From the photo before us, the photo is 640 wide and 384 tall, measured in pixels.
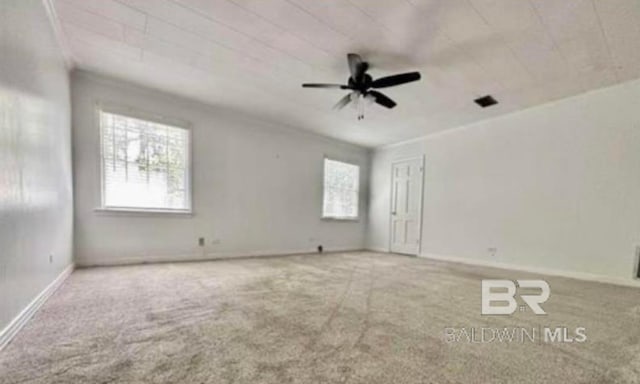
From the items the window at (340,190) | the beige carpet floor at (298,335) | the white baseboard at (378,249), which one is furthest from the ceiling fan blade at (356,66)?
the white baseboard at (378,249)

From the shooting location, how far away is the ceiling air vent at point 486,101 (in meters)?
3.99

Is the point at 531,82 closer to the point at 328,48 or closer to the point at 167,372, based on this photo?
the point at 328,48

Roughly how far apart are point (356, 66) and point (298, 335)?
2.68 metres

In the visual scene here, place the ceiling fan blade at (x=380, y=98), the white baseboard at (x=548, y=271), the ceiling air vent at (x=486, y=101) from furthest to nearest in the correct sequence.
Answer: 1. the ceiling air vent at (x=486, y=101)
2. the white baseboard at (x=548, y=271)
3. the ceiling fan blade at (x=380, y=98)

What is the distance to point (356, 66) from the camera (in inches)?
118

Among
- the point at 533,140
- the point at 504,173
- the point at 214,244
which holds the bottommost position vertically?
the point at 214,244

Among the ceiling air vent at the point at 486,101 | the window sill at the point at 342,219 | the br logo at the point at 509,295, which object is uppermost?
the ceiling air vent at the point at 486,101

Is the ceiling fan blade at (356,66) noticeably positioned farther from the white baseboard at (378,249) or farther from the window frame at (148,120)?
the white baseboard at (378,249)

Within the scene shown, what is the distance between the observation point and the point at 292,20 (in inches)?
98.3

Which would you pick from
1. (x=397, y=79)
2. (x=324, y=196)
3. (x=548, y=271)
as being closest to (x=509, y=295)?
(x=548, y=271)

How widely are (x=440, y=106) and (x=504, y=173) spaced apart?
1.67 m

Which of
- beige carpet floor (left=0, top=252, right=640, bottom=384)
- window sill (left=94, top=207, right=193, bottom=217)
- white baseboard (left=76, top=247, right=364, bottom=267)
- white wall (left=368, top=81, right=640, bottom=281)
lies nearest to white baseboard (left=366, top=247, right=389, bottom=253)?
white wall (left=368, top=81, right=640, bottom=281)

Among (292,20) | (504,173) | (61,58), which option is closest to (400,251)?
(504,173)

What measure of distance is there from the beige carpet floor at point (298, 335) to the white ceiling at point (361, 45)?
2.56 metres
